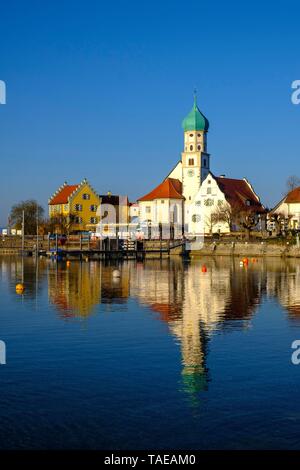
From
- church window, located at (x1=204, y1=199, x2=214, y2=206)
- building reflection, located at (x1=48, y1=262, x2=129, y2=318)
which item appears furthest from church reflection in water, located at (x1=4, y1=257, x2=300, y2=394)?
church window, located at (x1=204, y1=199, x2=214, y2=206)

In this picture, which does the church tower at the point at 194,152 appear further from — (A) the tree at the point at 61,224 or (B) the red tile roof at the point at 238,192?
(A) the tree at the point at 61,224

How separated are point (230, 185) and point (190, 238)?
1564 cm

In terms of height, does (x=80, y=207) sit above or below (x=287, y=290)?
above

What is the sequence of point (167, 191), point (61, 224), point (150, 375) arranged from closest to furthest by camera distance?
point (150, 375)
point (167, 191)
point (61, 224)

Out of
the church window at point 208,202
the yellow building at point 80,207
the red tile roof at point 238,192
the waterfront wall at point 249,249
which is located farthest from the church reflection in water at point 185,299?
the yellow building at point 80,207

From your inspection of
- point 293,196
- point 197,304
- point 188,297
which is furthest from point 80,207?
point 197,304

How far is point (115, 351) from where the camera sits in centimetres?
1761

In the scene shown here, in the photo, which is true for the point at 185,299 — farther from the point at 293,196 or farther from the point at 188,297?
the point at 293,196

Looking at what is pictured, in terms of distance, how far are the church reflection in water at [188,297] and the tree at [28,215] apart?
189ft

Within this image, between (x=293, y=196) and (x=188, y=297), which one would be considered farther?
(x=293, y=196)

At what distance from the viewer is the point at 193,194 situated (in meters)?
98.7

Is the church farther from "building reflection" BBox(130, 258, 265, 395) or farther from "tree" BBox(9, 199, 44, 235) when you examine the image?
"building reflection" BBox(130, 258, 265, 395)

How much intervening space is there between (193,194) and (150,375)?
84.7m

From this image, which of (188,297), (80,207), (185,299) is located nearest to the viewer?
(185,299)
